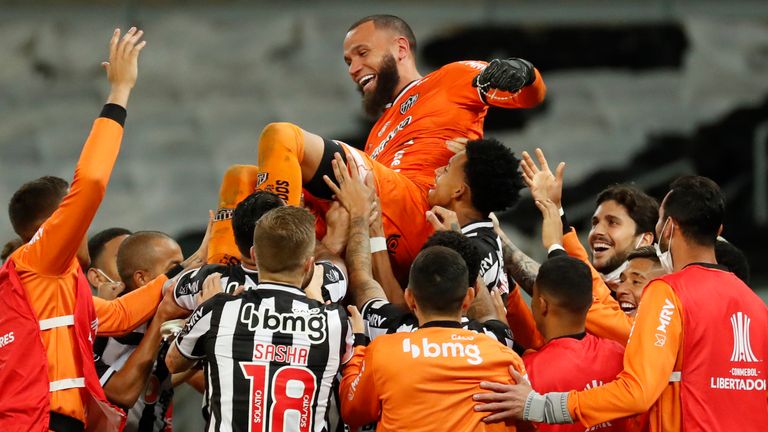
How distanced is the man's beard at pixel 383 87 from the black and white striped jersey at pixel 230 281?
1700 millimetres

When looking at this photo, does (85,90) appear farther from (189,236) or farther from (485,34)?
(485,34)

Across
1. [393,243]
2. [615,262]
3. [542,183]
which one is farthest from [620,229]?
[393,243]

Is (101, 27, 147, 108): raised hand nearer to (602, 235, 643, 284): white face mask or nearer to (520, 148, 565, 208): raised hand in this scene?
(520, 148, 565, 208): raised hand

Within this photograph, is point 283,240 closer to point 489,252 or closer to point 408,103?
point 489,252

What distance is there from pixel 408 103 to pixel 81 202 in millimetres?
2336

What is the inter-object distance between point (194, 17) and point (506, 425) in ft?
32.3

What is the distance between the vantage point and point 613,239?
18.3ft

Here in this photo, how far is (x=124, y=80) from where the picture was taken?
4.25 metres

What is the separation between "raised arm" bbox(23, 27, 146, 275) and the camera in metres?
4.01

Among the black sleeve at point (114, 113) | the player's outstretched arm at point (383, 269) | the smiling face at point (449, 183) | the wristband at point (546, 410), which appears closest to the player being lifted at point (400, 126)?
the smiling face at point (449, 183)

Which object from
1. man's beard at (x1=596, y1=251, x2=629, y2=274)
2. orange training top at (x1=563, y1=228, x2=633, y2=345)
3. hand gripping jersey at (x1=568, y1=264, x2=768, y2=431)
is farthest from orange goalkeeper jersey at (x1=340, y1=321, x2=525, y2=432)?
man's beard at (x1=596, y1=251, x2=629, y2=274)

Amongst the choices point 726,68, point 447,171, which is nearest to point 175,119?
point 726,68

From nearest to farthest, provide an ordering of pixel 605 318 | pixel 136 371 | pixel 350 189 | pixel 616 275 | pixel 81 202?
pixel 81 202 < pixel 605 318 < pixel 136 371 < pixel 350 189 < pixel 616 275

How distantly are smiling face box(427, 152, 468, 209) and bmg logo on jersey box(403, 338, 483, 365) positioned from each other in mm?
1255
